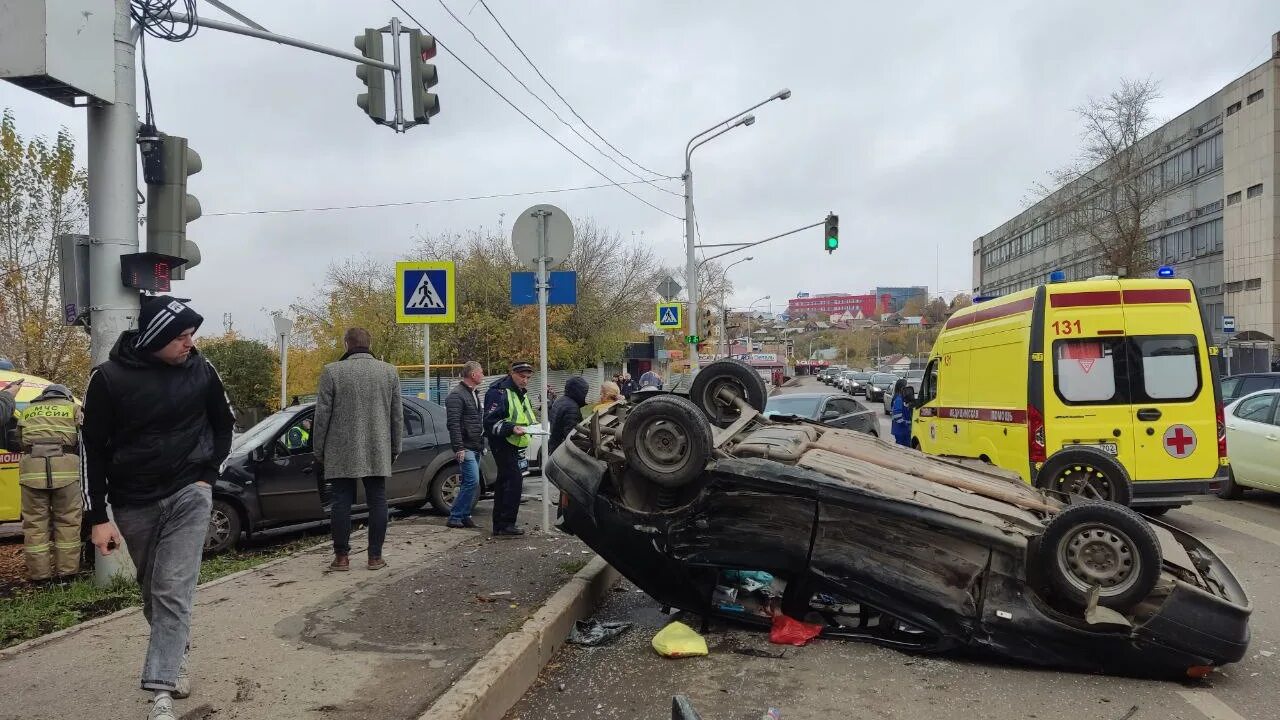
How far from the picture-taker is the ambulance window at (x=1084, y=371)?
26.7 ft

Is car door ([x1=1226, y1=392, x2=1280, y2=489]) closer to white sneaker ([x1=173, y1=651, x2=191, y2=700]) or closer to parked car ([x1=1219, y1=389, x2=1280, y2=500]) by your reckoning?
parked car ([x1=1219, y1=389, x2=1280, y2=500])

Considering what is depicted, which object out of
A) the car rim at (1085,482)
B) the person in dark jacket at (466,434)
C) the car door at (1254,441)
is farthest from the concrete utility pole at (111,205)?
the car door at (1254,441)

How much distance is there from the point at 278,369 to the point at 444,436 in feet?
65.3

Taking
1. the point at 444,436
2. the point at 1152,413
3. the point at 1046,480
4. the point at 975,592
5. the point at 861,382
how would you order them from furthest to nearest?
the point at 861,382 < the point at 444,436 < the point at 1152,413 < the point at 1046,480 < the point at 975,592

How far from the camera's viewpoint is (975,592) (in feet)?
14.4

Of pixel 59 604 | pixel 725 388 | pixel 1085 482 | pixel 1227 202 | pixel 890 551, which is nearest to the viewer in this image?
pixel 890 551

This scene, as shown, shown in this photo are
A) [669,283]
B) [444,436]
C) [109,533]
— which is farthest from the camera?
[669,283]

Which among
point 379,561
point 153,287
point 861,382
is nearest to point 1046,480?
point 379,561

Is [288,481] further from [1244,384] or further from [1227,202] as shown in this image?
[1227,202]

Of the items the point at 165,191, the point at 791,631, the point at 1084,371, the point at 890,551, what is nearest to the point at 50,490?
the point at 165,191

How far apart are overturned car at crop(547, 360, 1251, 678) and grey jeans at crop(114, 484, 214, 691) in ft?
6.87

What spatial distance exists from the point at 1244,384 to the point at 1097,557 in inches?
491

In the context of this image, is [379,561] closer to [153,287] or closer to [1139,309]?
[153,287]

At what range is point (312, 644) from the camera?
4.62 metres
